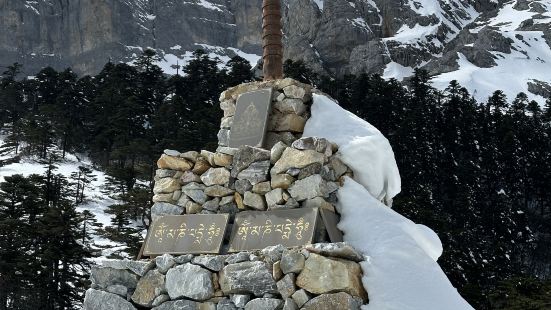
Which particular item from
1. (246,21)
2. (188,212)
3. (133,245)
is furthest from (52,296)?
(246,21)

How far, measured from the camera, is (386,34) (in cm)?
7012

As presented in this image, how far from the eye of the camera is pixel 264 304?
18.8 feet

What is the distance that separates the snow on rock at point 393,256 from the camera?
18.2 feet

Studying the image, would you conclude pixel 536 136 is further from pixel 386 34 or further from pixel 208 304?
pixel 208 304

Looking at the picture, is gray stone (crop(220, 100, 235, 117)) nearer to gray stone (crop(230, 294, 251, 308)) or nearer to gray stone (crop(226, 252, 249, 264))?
gray stone (crop(226, 252, 249, 264))

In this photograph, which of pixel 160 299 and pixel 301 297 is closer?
pixel 301 297

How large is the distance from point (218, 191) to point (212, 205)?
0.19 m

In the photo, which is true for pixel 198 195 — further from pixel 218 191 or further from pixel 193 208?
pixel 218 191

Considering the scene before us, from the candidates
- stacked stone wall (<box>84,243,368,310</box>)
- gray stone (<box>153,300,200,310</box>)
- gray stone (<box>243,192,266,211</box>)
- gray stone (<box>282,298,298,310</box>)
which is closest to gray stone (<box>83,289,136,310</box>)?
stacked stone wall (<box>84,243,368,310</box>)

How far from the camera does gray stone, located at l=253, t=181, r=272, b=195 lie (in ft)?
21.7

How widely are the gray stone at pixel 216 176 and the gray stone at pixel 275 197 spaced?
69 centimetres

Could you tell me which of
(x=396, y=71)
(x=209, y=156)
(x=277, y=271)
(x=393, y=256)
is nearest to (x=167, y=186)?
(x=209, y=156)

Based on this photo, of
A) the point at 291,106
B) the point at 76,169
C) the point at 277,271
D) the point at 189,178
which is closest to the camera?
the point at 277,271

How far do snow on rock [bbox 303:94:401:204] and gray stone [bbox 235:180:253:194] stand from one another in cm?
107
